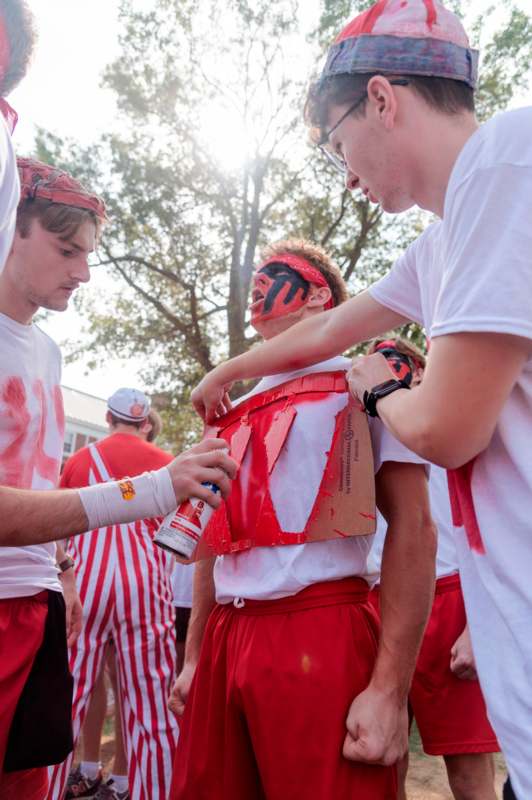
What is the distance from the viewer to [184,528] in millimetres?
1836

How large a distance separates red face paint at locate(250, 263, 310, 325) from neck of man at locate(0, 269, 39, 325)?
884mm

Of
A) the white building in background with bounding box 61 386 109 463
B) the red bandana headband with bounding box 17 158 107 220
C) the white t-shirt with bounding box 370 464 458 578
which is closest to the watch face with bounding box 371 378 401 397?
the red bandana headband with bounding box 17 158 107 220

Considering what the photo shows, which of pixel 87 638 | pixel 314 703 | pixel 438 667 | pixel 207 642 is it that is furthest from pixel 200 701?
pixel 87 638

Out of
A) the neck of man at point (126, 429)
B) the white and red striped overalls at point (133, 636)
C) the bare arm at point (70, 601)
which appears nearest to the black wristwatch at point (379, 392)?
the bare arm at point (70, 601)

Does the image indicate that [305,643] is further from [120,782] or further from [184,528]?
[120,782]

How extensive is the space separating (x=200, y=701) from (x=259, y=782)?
0.27 meters

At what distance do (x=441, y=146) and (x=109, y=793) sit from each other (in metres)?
4.54

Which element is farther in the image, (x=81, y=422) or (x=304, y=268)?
(x=81, y=422)

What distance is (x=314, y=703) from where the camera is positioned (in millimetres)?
1799

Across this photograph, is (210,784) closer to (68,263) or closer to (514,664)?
(514,664)

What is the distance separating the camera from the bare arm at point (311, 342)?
6.36 feet

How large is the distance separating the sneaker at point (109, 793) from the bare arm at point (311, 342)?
3367 millimetres

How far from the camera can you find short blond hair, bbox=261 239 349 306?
9.03ft

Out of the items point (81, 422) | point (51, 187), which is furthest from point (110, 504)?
point (81, 422)
